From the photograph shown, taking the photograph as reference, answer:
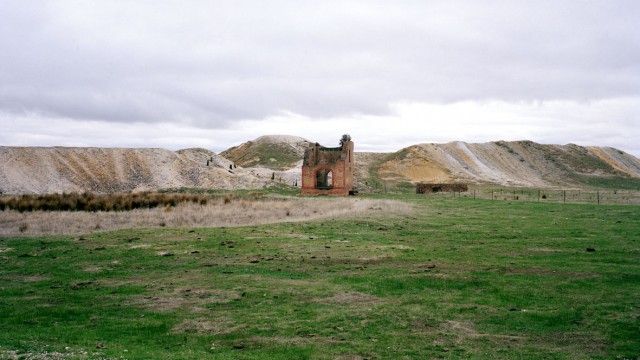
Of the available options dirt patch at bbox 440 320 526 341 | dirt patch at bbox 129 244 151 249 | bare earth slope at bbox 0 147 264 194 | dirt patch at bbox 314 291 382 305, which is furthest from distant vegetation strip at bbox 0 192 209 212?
dirt patch at bbox 440 320 526 341

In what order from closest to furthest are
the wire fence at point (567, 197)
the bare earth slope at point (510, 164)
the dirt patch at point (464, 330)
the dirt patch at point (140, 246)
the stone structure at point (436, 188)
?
the dirt patch at point (464, 330) < the dirt patch at point (140, 246) < the wire fence at point (567, 197) < the stone structure at point (436, 188) < the bare earth slope at point (510, 164)

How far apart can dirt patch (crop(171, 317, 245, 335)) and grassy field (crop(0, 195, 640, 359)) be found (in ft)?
0.13

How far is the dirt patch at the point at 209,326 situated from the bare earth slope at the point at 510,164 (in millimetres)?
75380

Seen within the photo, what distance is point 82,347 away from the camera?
937cm

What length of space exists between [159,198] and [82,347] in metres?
31.6

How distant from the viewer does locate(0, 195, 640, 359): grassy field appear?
959 cm

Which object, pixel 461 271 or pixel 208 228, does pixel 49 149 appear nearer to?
pixel 208 228

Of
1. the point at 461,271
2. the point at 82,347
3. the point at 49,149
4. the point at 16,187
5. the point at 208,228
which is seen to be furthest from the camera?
the point at 49,149

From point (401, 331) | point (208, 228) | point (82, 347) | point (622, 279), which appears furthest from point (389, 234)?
point (82, 347)

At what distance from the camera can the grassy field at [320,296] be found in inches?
377

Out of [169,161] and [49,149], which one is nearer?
[49,149]

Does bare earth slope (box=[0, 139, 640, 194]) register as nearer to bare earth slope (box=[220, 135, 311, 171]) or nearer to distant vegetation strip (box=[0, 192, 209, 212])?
bare earth slope (box=[220, 135, 311, 171])

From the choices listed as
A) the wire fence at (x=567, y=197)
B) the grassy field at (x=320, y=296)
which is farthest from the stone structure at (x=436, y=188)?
the grassy field at (x=320, y=296)

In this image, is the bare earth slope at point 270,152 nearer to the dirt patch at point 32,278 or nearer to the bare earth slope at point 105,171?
the bare earth slope at point 105,171
